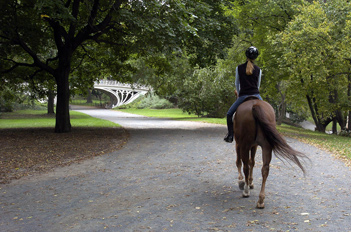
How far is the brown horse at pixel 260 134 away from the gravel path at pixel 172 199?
2.04 feet

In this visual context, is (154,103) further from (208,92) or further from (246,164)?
(246,164)

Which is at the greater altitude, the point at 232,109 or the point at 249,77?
the point at 249,77

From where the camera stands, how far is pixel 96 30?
51.1ft

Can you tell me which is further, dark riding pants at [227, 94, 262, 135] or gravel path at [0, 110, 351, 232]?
dark riding pants at [227, 94, 262, 135]

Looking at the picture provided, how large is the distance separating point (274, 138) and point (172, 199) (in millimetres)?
1987

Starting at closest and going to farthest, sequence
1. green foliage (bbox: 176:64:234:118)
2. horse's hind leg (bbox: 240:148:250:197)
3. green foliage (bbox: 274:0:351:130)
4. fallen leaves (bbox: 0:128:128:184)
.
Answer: horse's hind leg (bbox: 240:148:250:197) < fallen leaves (bbox: 0:128:128:184) < green foliage (bbox: 274:0:351:130) < green foliage (bbox: 176:64:234:118)

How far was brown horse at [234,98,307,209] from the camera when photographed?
16.9 ft

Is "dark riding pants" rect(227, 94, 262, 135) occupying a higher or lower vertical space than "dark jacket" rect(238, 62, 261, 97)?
lower

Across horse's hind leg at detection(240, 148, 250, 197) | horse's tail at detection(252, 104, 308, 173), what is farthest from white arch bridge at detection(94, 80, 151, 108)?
horse's tail at detection(252, 104, 308, 173)

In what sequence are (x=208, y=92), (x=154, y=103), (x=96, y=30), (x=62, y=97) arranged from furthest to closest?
(x=154, y=103) → (x=208, y=92) → (x=62, y=97) → (x=96, y=30)

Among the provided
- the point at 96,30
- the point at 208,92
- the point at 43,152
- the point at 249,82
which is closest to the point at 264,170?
the point at 249,82

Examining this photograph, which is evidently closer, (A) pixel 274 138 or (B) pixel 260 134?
(A) pixel 274 138

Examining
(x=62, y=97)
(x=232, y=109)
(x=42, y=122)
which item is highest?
(x=62, y=97)

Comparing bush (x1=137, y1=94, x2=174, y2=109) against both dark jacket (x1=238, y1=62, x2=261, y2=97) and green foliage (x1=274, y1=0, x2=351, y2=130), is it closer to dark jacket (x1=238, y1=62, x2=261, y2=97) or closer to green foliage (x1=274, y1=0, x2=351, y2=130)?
green foliage (x1=274, y1=0, x2=351, y2=130)
